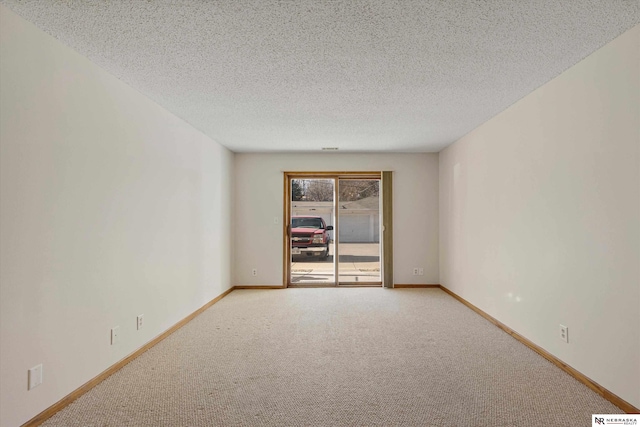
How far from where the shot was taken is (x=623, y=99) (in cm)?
206

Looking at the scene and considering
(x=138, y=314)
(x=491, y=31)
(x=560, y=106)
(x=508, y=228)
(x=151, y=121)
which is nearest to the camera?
(x=491, y=31)

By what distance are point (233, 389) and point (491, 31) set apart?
282 cm

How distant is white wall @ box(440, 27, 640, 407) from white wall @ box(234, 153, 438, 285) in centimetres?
164

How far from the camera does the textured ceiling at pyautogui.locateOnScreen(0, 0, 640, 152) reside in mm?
1794

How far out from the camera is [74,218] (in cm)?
221

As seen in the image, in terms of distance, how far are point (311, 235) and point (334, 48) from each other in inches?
160

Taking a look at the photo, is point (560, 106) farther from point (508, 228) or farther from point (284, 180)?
point (284, 180)

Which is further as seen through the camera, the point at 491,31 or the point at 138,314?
the point at 138,314

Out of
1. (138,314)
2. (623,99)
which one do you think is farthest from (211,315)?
(623,99)

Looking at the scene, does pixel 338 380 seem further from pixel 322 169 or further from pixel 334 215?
pixel 322 169

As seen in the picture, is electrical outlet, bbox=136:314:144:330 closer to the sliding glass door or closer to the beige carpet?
the beige carpet

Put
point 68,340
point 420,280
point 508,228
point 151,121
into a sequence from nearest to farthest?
point 68,340
point 151,121
point 508,228
point 420,280

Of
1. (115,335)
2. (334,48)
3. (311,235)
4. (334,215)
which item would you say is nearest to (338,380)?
(115,335)

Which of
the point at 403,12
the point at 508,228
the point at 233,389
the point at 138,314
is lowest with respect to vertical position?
the point at 233,389
